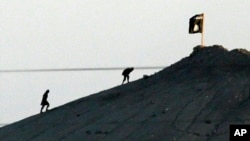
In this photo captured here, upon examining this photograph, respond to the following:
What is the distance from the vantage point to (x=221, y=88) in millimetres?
22875

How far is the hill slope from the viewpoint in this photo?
1966cm

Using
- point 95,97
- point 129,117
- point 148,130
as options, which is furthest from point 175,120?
point 95,97

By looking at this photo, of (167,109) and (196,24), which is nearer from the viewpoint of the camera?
(167,109)

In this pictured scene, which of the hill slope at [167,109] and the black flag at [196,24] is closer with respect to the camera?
the hill slope at [167,109]

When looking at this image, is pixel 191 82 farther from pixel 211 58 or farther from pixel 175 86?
pixel 211 58

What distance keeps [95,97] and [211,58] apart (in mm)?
5151

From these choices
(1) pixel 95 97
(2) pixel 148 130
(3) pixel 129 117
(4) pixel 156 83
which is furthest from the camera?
(1) pixel 95 97

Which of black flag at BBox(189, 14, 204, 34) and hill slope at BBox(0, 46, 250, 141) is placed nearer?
hill slope at BBox(0, 46, 250, 141)

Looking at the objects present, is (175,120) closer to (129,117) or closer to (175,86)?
(129,117)

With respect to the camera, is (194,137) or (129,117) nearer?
(194,137)

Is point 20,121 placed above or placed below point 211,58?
below

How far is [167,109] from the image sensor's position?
21891mm

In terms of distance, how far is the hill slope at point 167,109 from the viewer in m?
19.7

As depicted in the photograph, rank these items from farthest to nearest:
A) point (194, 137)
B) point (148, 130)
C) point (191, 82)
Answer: point (191, 82) → point (148, 130) → point (194, 137)
